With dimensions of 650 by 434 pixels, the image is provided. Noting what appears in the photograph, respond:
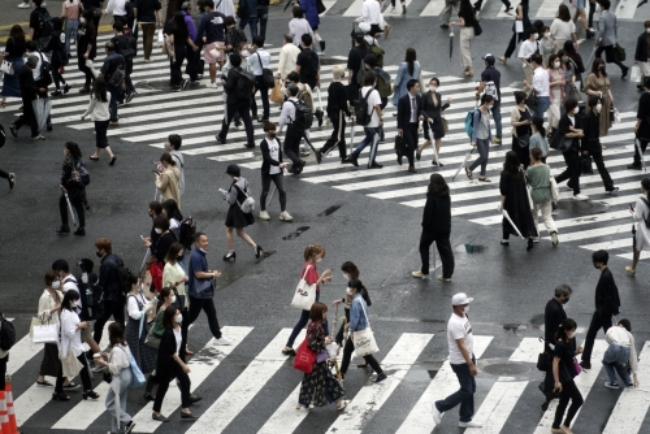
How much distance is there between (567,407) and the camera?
56.7 feet

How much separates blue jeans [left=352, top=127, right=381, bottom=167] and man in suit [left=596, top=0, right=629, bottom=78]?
7286 millimetres

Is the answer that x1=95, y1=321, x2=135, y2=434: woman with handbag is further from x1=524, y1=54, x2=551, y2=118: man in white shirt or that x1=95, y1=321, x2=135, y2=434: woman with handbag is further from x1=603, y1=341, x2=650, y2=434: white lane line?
x1=524, y1=54, x2=551, y2=118: man in white shirt

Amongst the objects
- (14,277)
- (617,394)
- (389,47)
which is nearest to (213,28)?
(389,47)

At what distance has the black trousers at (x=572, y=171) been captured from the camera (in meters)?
25.5

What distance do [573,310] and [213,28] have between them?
14.1 m

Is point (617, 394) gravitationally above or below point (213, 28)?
below

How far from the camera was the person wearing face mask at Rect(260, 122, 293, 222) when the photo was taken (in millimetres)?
24000

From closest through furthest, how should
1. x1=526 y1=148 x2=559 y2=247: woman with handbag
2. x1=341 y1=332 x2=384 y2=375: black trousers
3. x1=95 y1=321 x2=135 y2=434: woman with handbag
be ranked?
1. x1=95 y1=321 x2=135 y2=434: woman with handbag
2. x1=341 y1=332 x2=384 y2=375: black trousers
3. x1=526 y1=148 x2=559 y2=247: woman with handbag

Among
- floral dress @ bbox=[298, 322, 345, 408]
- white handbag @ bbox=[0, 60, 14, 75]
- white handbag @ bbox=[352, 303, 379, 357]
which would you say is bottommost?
floral dress @ bbox=[298, 322, 345, 408]

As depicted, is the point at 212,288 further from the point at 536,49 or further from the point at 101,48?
the point at 101,48

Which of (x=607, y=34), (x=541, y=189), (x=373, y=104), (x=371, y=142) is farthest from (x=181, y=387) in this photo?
(x=607, y=34)

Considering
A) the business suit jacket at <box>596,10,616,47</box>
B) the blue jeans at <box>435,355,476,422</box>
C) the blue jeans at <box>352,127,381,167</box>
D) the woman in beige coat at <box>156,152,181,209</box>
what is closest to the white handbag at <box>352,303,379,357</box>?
the blue jeans at <box>435,355,476,422</box>

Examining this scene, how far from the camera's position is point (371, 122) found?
88.1 feet

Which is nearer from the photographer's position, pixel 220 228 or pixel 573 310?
pixel 573 310
